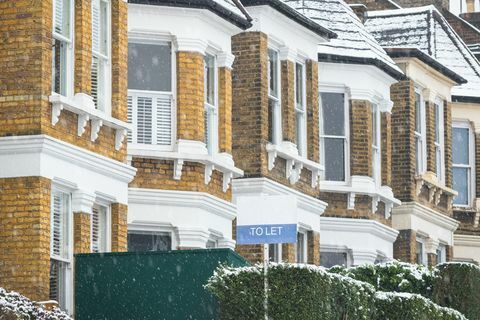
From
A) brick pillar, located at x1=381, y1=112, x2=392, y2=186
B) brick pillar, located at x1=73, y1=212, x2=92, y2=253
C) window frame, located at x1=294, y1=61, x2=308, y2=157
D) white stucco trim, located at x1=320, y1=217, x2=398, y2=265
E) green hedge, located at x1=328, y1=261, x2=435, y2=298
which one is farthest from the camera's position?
brick pillar, located at x1=381, y1=112, x2=392, y2=186

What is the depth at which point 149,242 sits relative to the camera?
32.6 m

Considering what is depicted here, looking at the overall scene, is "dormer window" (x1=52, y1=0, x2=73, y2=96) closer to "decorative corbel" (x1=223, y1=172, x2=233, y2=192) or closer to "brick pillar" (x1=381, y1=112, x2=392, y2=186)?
"decorative corbel" (x1=223, y1=172, x2=233, y2=192)

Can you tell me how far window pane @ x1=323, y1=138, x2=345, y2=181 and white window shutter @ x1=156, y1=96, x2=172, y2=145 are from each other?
25.0ft

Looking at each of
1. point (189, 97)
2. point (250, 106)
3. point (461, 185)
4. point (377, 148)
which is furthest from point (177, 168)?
point (461, 185)

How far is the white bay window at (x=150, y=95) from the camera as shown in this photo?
32500 millimetres

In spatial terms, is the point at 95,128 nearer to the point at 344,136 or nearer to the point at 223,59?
the point at 223,59

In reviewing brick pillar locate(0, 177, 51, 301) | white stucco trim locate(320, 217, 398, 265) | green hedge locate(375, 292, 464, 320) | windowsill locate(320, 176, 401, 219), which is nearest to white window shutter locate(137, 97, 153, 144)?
brick pillar locate(0, 177, 51, 301)

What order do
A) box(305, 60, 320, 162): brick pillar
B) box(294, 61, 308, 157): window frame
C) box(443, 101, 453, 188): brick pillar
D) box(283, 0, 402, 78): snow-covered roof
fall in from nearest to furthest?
1. box(294, 61, 308, 157): window frame
2. box(305, 60, 320, 162): brick pillar
3. box(283, 0, 402, 78): snow-covered roof
4. box(443, 101, 453, 188): brick pillar

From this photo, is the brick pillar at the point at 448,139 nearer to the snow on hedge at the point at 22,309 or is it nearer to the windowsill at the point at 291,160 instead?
the windowsill at the point at 291,160

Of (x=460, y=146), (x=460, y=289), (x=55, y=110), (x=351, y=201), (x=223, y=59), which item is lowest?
(x=460, y=289)

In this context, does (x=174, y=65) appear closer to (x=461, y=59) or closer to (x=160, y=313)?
(x=160, y=313)

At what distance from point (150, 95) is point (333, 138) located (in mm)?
7961

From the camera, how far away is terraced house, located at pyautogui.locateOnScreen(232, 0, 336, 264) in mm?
35125

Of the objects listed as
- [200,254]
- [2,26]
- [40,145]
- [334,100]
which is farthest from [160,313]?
[334,100]
